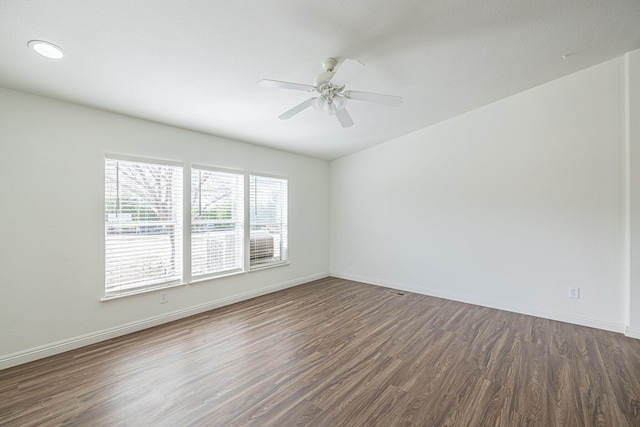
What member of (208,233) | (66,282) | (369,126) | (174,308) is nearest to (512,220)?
(369,126)

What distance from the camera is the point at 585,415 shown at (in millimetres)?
1826

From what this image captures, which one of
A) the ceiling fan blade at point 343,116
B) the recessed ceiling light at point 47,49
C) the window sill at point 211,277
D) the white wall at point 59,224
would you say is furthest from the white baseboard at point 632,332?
the recessed ceiling light at point 47,49

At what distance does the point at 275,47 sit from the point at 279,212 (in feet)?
9.93

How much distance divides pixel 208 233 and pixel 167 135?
141 cm

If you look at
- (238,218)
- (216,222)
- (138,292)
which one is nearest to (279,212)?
(238,218)

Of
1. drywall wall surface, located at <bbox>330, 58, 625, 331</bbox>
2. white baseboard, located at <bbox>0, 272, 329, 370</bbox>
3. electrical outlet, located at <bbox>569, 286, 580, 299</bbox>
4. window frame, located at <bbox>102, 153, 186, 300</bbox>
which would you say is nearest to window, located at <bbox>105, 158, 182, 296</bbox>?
window frame, located at <bbox>102, 153, 186, 300</bbox>

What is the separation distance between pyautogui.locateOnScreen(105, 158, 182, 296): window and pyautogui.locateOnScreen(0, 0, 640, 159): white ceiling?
68cm

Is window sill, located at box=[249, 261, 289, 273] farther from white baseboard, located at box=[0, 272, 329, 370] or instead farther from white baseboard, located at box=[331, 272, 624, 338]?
white baseboard, located at box=[331, 272, 624, 338]

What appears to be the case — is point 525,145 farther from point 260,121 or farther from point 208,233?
point 208,233

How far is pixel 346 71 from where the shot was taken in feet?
6.38

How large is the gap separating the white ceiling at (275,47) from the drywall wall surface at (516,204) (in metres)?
0.60

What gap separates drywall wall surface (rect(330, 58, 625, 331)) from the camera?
3.18m

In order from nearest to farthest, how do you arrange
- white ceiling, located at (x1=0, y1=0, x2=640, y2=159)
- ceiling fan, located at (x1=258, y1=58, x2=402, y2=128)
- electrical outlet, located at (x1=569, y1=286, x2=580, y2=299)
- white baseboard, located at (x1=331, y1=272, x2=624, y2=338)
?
white ceiling, located at (x1=0, y1=0, x2=640, y2=159) < ceiling fan, located at (x1=258, y1=58, x2=402, y2=128) < white baseboard, located at (x1=331, y1=272, x2=624, y2=338) < electrical outlet, located at (x1=569, y1=286, x2=580, y2=299)

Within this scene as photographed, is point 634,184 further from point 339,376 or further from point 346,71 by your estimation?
point 339,376
